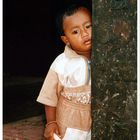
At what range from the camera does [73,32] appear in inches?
97.8

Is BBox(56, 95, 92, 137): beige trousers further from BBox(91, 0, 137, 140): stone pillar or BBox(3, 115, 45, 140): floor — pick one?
BBox(3, 115, 45, 140): floor

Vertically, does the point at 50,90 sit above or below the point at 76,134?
above

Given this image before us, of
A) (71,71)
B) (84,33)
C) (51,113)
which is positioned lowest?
(51,113)

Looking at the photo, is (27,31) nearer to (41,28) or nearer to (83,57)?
(41,28)

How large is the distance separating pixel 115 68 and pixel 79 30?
0.47m

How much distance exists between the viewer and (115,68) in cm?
210

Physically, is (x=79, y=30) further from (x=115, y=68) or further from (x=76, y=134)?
(x=76, y=134)

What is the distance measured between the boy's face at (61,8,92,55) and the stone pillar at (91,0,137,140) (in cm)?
26

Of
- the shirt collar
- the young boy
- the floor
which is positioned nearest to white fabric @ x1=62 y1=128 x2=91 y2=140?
the young boy

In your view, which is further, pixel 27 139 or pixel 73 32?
pixel 27 139

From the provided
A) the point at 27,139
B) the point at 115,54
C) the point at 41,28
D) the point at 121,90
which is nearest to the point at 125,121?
the point at 121,90

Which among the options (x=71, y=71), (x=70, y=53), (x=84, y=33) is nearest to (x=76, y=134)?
(x=71, y=71)

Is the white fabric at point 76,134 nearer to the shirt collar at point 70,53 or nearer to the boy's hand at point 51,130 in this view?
the boy's hand at point 51,130

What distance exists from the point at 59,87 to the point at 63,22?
1.35 feet
